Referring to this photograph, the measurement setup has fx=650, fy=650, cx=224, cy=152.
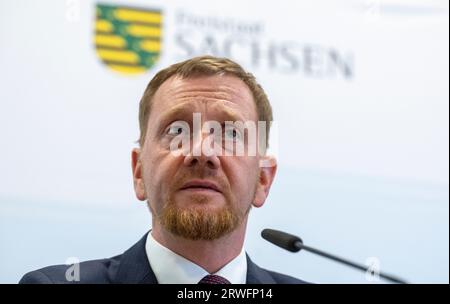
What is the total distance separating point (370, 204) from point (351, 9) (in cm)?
64

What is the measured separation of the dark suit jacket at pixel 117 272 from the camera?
4.79 feet

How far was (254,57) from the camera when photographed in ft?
6.45

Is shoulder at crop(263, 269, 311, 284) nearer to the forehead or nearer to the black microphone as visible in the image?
the black microphone

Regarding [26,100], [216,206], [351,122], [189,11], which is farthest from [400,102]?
[26,100]

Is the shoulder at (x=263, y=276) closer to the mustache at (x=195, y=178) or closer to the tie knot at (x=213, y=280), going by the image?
the tie knot at (x=213, y=280)

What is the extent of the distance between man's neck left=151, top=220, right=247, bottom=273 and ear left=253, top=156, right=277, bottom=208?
0.44 feet

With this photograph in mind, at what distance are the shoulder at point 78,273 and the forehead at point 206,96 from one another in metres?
0.38

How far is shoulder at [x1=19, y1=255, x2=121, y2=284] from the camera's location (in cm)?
148

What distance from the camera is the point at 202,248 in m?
1.50

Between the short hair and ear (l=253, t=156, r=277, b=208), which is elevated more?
the short hair

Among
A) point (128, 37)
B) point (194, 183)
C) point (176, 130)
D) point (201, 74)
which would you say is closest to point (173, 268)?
point (194, 183)

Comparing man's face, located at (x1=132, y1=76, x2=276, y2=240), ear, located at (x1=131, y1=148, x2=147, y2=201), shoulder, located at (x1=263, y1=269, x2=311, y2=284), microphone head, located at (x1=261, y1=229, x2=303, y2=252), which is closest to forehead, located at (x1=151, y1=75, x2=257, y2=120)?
man's face, located at (x1=132, y1=76, x2=276, y2=240)

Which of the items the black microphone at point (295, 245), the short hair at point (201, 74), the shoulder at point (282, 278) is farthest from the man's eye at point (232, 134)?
the shoulder at point (282, 278)

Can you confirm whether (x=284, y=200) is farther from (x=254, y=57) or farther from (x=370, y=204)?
(x=254, y=57)
